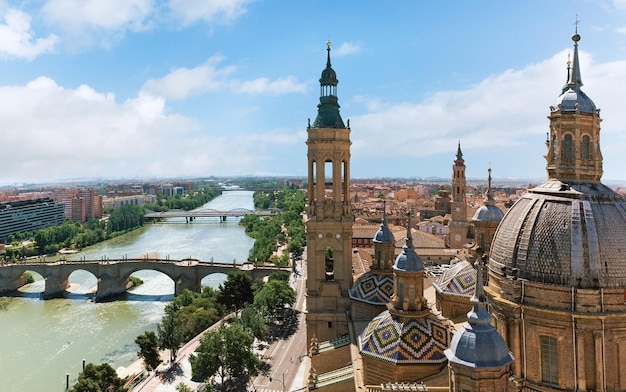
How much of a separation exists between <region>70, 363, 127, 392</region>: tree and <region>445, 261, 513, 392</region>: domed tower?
16.5m

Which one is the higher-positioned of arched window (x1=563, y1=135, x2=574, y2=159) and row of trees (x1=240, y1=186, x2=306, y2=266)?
arched window (x1=563, y1=135, x2=574, y2=159)

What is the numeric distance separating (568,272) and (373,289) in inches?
372

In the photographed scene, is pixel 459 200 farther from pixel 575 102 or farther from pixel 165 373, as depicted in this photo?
pixel 575 102

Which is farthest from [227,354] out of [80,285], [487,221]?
[80,285]

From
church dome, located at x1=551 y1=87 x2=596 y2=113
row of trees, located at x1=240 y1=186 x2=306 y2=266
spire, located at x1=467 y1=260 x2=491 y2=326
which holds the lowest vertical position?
row of trees, located at x1=240 y1=186 x2=306 y2=266

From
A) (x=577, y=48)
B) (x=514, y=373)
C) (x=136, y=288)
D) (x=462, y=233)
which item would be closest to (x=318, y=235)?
(x=514, y=373)

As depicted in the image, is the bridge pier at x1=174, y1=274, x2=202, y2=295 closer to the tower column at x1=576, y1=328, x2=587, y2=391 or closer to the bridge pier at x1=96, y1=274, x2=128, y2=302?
the bridge pier at x1=96, y1=274, x2=128, y2=302

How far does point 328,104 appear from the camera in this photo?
68.2 feet

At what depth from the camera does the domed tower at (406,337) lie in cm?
1353

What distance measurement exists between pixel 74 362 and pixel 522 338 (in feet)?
97.2

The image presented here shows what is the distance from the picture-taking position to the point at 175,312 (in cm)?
3428

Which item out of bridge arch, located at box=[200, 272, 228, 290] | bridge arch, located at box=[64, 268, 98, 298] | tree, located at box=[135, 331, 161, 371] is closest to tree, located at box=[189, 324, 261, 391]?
tree, located at box=[135, 331, 161, 371]

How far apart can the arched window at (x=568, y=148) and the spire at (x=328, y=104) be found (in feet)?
33.4

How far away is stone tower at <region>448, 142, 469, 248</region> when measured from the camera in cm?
4394
